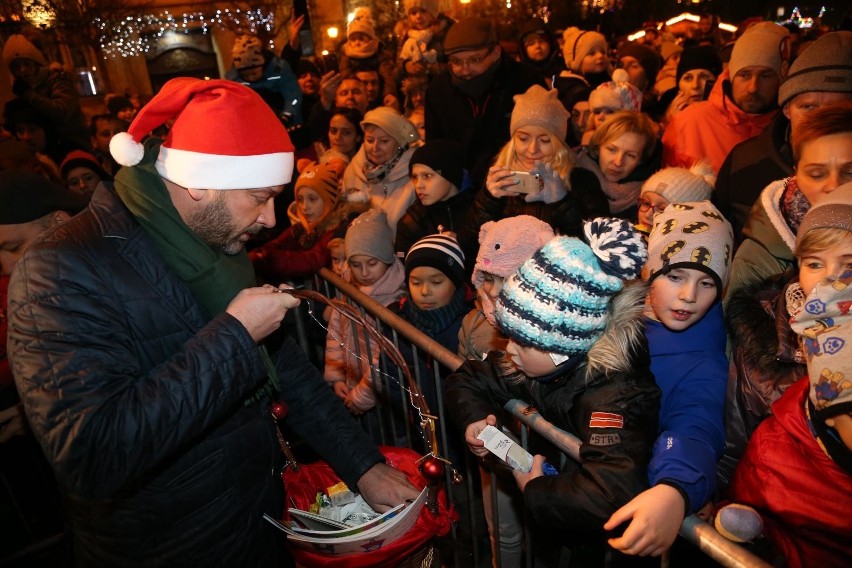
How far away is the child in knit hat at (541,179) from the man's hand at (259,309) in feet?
7.72

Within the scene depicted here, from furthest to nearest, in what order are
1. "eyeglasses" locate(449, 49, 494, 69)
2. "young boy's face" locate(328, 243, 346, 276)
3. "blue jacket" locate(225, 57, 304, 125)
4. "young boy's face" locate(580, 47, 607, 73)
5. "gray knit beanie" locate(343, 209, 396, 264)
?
"blue jacket" locate(225, 57, 304, 125) → "young boy's face" locate(580, 47, 607, 73) → "eyeglasses" locate(449, 49, 494, 69) → "young boy's face" locate(328, 243, 346, 276) → "gray knit beanie" locate(343, 209, 396, 264)

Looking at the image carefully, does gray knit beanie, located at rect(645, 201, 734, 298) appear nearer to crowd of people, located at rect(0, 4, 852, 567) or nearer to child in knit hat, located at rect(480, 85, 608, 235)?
crowd of people, located at rect(0, 4, 852, 567)

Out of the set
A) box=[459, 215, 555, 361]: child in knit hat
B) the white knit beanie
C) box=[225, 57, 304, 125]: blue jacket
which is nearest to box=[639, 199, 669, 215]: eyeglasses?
box=[459, 215, 555, 361]: child in knit hat

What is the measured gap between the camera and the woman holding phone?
3.66 meters

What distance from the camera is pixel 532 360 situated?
199 centimetres

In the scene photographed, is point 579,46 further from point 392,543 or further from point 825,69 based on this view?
point 392,543

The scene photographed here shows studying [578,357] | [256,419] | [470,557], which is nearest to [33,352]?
[256,419]

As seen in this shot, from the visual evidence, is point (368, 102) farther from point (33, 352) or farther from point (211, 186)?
point (33, 352)

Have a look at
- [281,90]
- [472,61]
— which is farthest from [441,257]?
[281,90]

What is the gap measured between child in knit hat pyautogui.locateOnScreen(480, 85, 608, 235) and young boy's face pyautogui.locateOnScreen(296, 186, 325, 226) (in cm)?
176

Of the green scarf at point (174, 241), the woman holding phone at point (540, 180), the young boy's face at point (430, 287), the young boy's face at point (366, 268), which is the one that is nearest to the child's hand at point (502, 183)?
the woman holding phone at point (540, 180)

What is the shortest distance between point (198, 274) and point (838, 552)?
2299mm

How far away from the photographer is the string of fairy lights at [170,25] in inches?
1033

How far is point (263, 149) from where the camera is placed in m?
1.89
